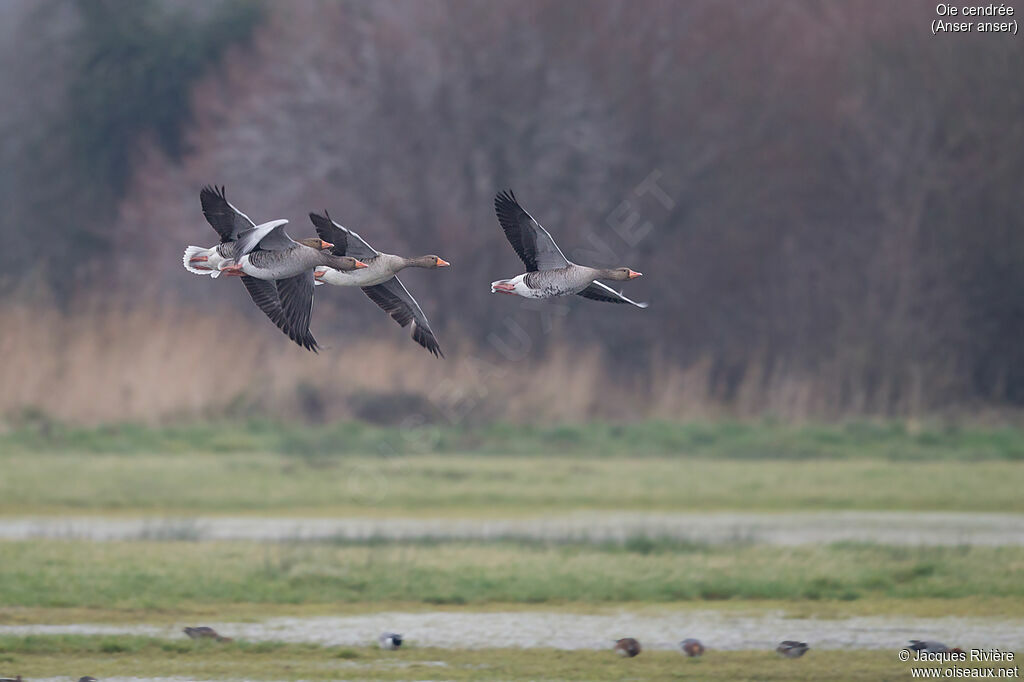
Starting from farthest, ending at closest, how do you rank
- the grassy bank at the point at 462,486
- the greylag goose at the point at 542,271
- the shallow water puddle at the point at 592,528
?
1. the grassy bank at the point at 462,486
2. the shallow water puddle at the point at 592,528
3. the greylag goose at the point at 542,271

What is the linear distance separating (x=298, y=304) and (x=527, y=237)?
1.19 metres

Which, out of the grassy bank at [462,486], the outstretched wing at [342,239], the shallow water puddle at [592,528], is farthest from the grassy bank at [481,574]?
the outstretched wing at [342,239]

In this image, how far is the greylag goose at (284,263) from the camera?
27.9 feet

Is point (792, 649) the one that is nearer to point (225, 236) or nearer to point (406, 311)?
point (406, 311)

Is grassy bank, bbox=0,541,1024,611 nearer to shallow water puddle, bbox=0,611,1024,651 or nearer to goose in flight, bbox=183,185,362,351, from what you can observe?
shallow water puddle, bbox=0,611,1024,651

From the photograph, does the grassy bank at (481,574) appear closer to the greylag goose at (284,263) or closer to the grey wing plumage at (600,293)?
the greylag goose at (284,263)

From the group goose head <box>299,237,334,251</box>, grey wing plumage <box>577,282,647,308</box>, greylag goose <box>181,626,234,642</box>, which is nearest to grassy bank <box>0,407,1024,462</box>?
greylag goose <box>181,626,234,642</box>


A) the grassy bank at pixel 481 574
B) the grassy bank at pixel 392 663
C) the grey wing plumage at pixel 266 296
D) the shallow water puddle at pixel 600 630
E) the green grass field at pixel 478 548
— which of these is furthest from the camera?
the grassy bank at pixel 481 574

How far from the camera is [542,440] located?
2980 centimetres

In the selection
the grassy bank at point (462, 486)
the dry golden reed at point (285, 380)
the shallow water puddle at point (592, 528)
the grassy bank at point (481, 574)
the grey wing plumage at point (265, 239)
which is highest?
the dry golden reed at point (285, 380)

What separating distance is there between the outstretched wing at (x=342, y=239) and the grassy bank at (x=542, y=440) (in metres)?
19.7

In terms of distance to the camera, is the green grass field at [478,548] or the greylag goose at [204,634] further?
the greylag goose at [204,634]

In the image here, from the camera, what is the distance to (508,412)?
3109 cm

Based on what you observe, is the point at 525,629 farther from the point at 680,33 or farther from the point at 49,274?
the point at 49,274
